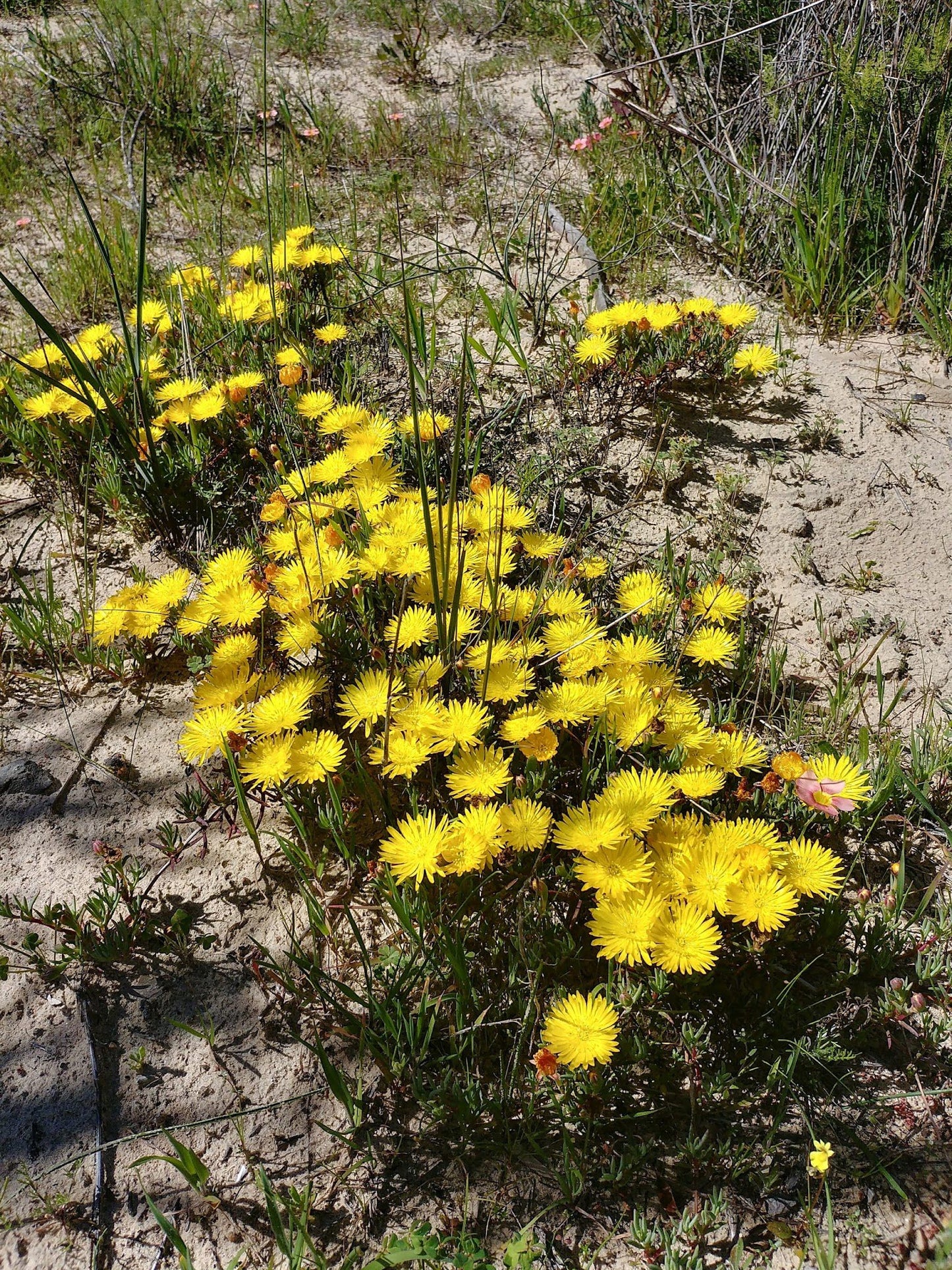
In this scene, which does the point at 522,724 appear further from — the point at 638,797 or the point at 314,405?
the point at 314,405

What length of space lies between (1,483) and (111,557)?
632 millimetres

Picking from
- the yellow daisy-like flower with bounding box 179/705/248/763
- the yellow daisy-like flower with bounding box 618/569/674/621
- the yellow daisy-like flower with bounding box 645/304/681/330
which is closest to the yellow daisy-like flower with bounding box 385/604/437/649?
the yellow daisy-like flower with bounding box 179/705/248/763

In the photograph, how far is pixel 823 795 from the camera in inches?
68.6

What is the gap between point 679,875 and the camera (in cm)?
162

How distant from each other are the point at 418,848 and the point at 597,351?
1.87m

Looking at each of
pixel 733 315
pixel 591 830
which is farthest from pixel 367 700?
pixel 733 315

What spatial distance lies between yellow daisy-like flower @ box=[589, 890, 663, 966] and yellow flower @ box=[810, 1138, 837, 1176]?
1.29 ft

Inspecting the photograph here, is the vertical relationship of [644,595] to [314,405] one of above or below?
below

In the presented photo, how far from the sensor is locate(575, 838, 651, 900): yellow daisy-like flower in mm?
1586

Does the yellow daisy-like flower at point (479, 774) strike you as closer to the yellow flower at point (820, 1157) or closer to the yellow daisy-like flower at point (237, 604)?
the yellow daisy-like flower at point (237, 604)

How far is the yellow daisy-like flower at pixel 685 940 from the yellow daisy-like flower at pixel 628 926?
0.02 metres

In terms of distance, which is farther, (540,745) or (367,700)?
(367,700)

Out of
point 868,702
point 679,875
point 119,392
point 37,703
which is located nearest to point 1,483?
point 119,392

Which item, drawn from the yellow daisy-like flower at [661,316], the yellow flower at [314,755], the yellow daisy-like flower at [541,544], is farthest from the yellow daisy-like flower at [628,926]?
the yellow daisy-like flower at [661,316]
